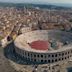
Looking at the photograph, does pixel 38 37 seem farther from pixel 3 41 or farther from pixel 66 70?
pixel 66 70

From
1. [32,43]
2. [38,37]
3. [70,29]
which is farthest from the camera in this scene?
[70,29]

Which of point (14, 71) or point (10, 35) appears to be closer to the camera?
point (14, 71)

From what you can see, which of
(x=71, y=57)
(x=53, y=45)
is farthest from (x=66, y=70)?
(x=53, y=45)

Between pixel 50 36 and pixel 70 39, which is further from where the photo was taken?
pixel 50 36

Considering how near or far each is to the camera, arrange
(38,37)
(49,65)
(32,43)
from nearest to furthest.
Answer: (49,65)
(32,43)
(38,37)

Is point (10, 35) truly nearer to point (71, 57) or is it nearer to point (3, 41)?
point (3, 41)

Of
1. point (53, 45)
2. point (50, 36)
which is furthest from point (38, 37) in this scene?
point (53, 45)
